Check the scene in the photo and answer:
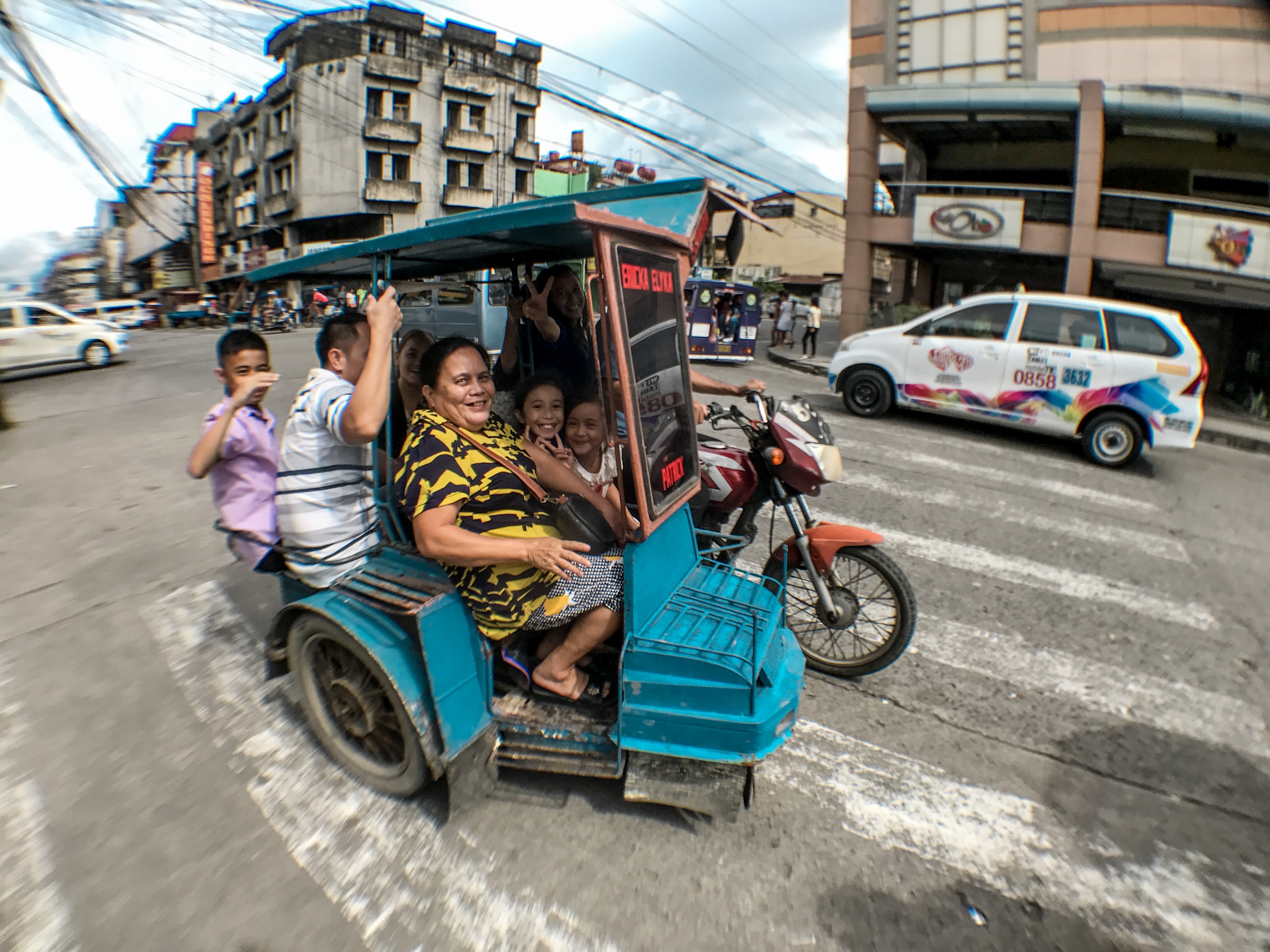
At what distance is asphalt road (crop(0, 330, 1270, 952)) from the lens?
8.16 ft

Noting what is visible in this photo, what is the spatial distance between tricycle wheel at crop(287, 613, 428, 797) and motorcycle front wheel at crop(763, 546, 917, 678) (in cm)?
Answer: 177

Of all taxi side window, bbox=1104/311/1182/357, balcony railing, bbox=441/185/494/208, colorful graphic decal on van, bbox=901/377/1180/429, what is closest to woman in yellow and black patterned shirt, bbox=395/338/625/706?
colorful graphic decal on van, bbox=901/377/1180/429

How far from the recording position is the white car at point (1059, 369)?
28.8 ft

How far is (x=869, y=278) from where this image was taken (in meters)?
19.7

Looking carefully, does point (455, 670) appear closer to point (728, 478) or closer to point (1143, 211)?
point (728, 478)

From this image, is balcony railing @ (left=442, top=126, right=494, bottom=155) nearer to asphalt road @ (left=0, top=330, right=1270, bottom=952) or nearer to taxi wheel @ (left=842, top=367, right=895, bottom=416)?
taxi wheel @ (left=842, top=367, right=895, bottom=416)

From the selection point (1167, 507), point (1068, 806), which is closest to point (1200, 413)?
point (1167, 507)

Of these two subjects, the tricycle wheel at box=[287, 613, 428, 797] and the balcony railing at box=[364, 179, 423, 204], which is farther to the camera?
the balcony railing at box=[364, 179, 423, 204]

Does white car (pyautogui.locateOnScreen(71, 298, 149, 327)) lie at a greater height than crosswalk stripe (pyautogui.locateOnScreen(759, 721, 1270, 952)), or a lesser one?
greater

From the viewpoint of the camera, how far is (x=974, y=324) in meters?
9.93

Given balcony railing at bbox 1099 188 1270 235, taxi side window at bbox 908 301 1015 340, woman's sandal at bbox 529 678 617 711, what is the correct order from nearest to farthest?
woman's sandal at bbox 529 678 617 711 → taxi side window at bbox 908 301 1015 340 → balcony railing at bbox 1099 188 1270 235

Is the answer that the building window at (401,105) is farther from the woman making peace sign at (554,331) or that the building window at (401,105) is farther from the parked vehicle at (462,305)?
the woman making peace sign at (554,331)

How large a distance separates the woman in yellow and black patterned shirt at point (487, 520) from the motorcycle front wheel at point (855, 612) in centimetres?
111

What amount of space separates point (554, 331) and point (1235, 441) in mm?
11933
